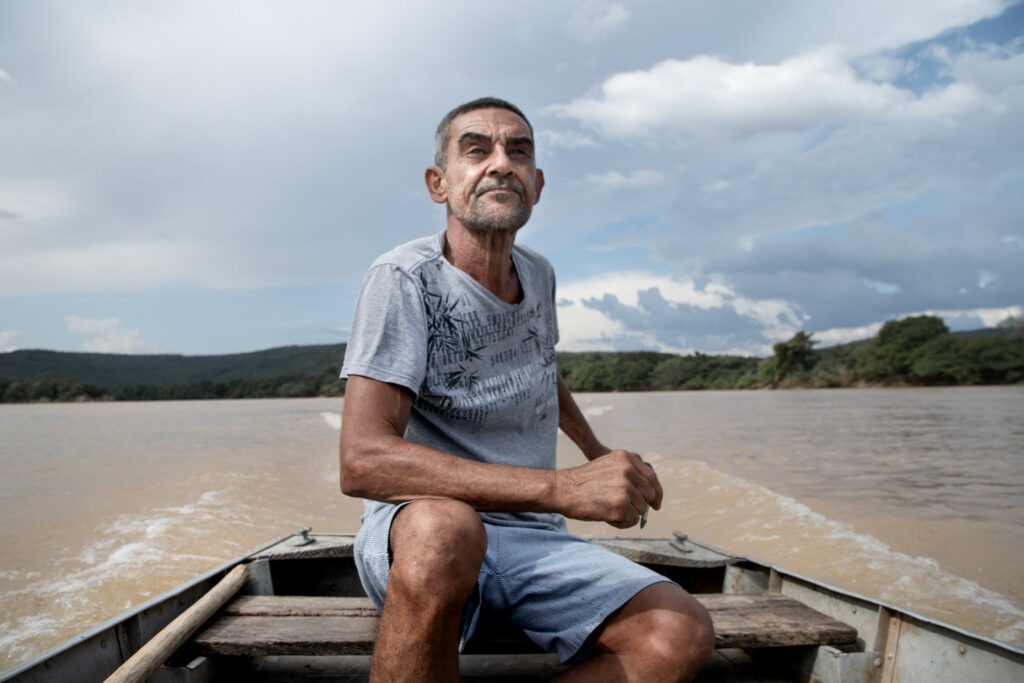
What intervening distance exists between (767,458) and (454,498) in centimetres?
975

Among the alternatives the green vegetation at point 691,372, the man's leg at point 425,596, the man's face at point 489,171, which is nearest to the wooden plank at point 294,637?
the man's leg at point 425,596

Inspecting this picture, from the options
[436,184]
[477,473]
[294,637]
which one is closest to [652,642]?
[477,473]

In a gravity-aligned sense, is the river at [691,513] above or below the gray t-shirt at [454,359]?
below

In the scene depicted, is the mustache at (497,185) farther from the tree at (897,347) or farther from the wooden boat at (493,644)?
the tree at (897,347)

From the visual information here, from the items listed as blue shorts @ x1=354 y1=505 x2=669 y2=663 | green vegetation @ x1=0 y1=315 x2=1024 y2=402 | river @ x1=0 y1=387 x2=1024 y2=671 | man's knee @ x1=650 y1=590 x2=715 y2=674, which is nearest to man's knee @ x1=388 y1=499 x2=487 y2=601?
blue shorts @ x1=354 y1=505 x2=669 y2=663

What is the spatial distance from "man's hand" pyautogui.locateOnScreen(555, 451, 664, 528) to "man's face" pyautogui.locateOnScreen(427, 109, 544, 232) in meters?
0.68

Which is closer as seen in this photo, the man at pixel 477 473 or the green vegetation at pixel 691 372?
the man at pixel 477 473

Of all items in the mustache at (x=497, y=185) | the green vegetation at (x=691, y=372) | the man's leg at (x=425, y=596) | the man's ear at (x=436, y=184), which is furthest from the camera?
the green vegetation at (x=691, y=372)

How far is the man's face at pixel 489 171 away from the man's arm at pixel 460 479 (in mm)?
591

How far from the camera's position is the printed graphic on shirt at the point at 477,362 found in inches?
59.8

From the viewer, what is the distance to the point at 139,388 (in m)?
59.2

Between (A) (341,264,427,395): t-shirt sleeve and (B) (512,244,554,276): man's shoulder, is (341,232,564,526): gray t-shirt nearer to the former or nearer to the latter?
(A) (341,264,427,395): t-shirt sleeve

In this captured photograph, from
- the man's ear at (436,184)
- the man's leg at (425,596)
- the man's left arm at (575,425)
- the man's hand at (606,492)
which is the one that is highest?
the man's ear at (436,184)

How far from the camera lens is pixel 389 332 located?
4.66 ft
